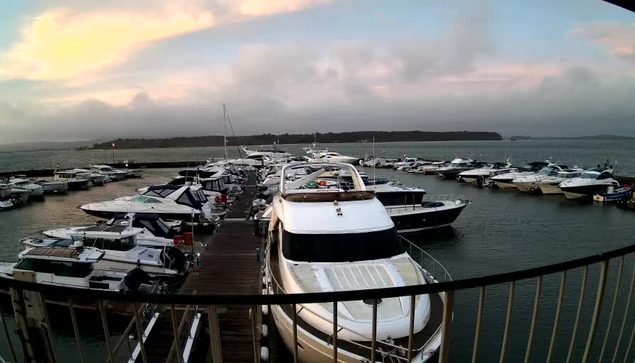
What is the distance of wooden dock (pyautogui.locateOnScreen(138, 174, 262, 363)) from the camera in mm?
7445

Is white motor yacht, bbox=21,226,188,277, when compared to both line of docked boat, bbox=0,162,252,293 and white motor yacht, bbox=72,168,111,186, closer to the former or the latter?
line of docked boat, bbox=0,162,252,293

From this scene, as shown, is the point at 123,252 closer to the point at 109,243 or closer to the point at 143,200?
the point at 109,243

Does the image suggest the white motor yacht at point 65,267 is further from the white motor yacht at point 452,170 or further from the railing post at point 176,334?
the white motor yacht at point 452,170

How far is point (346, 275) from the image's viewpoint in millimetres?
7512

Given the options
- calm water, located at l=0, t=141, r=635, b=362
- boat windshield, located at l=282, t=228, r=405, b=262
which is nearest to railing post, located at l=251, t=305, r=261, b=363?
boat windshield, located at l=282, t=228, r=405, b=262

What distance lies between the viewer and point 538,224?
2381 centimetres

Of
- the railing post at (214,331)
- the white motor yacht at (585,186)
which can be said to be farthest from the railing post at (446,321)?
the white motor yacht at (585,186)

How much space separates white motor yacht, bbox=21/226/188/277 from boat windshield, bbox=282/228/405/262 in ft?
22.9

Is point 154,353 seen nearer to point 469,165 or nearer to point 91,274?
point 91,274

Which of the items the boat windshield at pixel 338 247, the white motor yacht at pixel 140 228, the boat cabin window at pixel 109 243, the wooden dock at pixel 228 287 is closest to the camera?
the wooden dock at pixel 228 287

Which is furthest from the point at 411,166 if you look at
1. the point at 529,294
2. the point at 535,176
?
the point at 529,294

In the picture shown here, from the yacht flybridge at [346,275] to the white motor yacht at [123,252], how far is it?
543 centimetres

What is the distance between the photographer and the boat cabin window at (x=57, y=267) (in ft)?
37.1

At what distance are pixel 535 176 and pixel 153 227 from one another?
35.3 m
